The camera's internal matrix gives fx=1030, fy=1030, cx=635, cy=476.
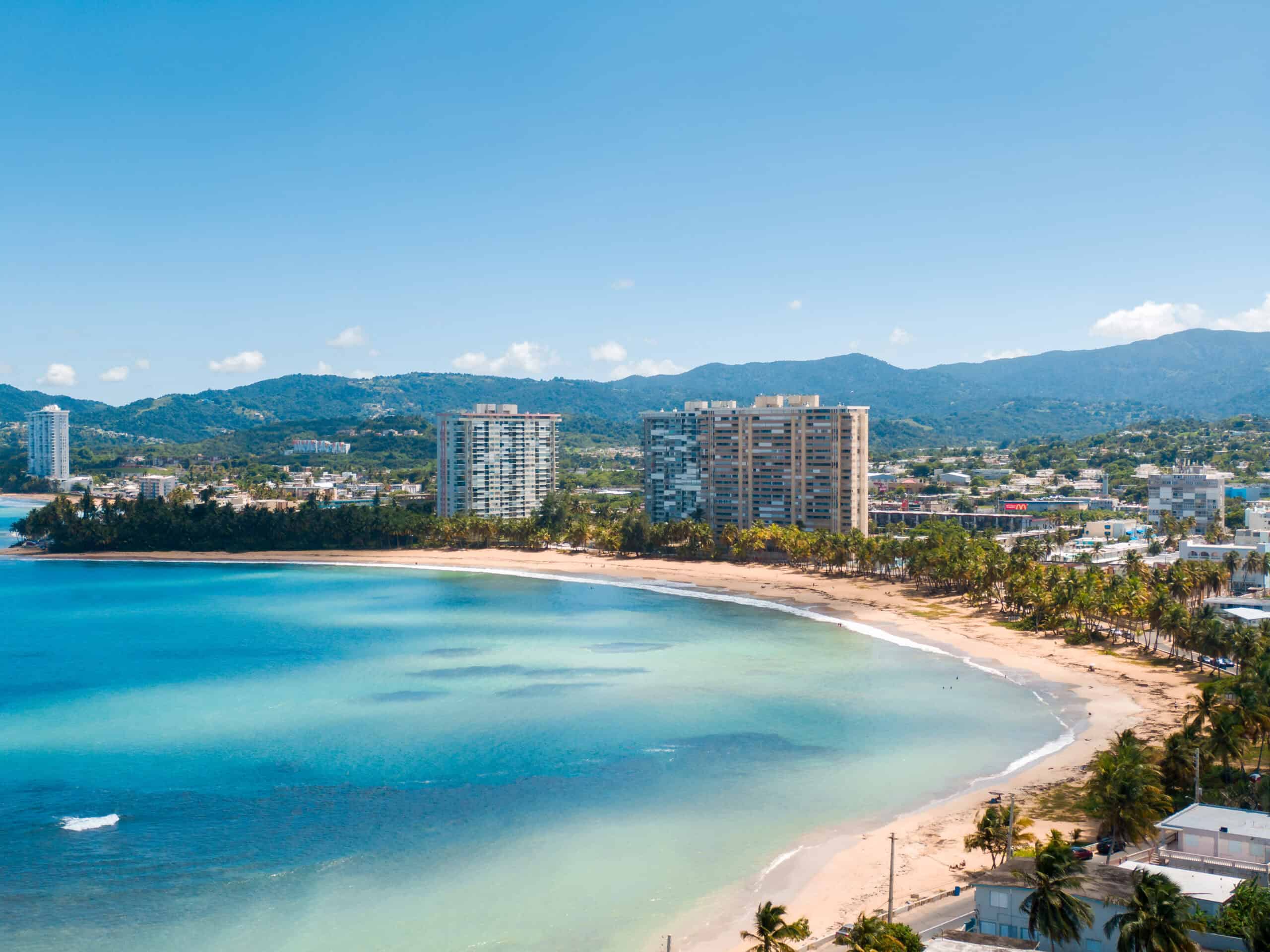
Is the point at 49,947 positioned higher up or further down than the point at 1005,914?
further down

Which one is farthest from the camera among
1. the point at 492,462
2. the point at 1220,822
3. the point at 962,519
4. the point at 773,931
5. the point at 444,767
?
the point at 492,462

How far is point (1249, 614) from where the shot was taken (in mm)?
55281

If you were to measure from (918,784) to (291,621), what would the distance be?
1967 inches

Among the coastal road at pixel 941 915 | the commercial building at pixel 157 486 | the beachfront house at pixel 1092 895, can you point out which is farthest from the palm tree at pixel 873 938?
the commercial building at pixel 157 486

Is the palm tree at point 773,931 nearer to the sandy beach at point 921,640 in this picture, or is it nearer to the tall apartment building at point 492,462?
the sandy beach at point 921,640

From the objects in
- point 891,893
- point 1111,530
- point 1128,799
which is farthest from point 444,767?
point 1111,530

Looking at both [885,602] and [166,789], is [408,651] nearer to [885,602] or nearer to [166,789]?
[166,789]

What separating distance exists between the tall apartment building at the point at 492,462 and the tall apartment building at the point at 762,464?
22.9 meters

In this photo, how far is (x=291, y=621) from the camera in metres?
71.7

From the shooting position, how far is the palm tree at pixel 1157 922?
1795cm

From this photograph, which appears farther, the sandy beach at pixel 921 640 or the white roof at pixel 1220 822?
the sandy beach at pixel 921 640

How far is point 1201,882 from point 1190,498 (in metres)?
98.7

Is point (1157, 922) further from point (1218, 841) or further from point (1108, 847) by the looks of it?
point (1108, 847)

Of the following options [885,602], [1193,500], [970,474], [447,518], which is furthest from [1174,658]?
[970,474]
